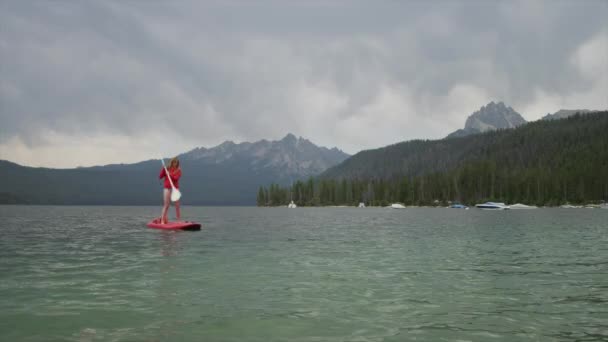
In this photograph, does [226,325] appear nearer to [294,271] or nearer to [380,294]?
[380,294]

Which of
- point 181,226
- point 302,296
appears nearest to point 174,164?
point 181,226

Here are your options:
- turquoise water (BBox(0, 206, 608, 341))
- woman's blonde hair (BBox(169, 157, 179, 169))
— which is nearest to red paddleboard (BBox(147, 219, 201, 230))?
woman's blonde hair (BBox(169, 157, 179, 169))

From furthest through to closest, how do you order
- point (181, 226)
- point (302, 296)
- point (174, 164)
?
point (181, 226), point (174, 164), point (302, 296)

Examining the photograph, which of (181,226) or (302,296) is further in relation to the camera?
(181,226)

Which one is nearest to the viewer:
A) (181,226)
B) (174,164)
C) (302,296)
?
(302,296)

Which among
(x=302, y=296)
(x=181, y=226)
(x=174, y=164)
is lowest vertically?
(x=302, y=296)

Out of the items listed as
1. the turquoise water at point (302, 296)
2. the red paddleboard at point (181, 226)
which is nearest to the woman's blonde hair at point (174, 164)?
the red paddleboard at point (181, 226)

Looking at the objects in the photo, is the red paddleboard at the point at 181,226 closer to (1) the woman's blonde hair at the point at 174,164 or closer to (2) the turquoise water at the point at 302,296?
(1) the woman's blonde hair at the point at 174,164

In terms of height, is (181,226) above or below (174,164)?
below

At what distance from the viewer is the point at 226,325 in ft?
40.1

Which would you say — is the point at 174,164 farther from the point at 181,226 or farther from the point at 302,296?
the point at 302,296

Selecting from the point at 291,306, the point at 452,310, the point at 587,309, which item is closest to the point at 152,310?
the point at 291,306

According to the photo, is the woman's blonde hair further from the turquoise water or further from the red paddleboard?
the turquoise water

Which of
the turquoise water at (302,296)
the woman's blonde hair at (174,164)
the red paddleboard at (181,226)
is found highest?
the woman's blonde hair at (174,164)
